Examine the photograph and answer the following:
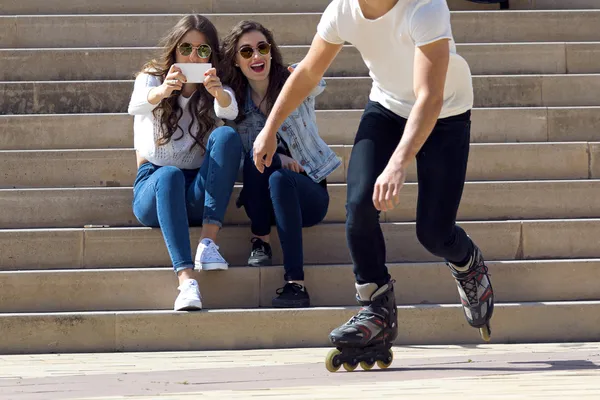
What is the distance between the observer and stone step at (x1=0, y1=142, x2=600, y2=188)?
6473mm

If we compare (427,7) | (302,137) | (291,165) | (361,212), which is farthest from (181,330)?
(427,7)

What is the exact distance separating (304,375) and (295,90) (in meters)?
1.15

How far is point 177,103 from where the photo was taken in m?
5.91

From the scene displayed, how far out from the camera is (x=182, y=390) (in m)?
3.94

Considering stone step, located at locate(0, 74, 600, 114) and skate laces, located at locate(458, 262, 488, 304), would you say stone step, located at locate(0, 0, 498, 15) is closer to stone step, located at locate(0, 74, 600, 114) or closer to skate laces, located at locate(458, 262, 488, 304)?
stone step, located at locate(0, 74, 600, 114)

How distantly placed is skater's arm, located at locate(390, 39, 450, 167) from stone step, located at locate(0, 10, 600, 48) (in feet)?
14.3

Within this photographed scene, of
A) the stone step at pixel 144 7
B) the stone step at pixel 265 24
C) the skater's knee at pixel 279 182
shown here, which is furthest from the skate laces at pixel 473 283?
the stone step at pixel 144 7

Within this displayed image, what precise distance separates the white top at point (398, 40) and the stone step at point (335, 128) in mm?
2411

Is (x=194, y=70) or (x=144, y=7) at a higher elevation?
(x=144, y=7)

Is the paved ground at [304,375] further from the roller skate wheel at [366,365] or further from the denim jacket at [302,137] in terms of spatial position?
the denim jacket at [302,137]

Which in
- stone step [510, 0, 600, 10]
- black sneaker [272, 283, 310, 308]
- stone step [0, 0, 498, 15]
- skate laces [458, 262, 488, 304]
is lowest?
black sneaker [272, 283, 310, 308]

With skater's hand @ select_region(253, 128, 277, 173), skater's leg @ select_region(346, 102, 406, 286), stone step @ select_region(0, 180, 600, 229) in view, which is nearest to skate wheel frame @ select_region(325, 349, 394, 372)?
skater's leg @ select_region(346, 102, 406, 286)

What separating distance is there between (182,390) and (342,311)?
1589 mm

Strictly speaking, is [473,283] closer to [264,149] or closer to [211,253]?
[264,149]
